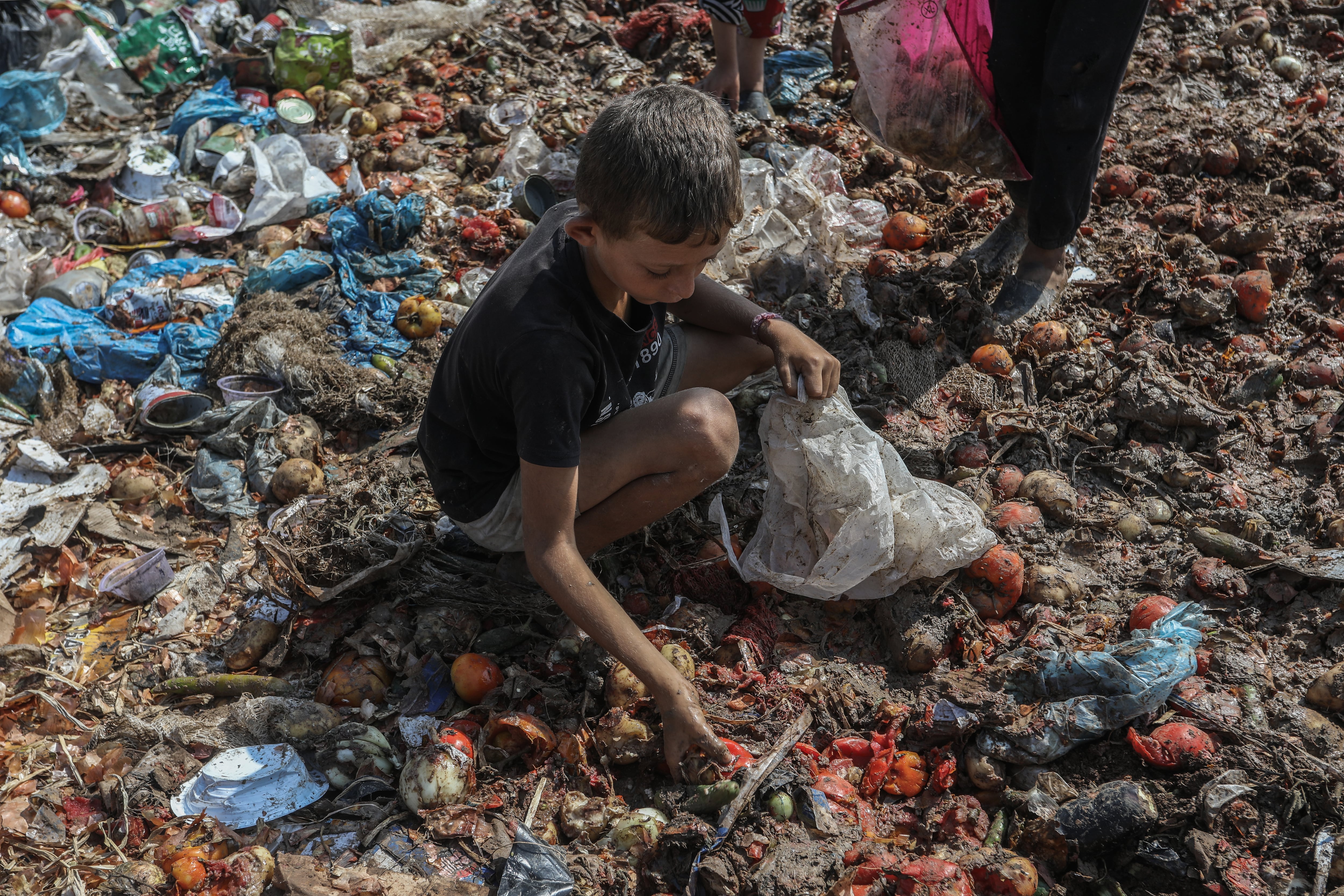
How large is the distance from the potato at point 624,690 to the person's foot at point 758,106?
3351mm

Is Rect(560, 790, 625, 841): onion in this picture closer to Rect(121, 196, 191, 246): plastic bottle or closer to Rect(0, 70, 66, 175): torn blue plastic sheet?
Rect(121, 196, 191, 246): plastic bottle

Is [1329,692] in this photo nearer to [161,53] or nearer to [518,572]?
[518,572]

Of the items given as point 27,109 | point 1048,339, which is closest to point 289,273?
point 27,109

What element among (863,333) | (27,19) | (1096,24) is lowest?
(863,333)

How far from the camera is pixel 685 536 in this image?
3.04m

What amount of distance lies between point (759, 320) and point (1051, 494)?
1156 millimetres

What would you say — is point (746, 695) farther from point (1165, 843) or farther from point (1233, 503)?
point (1233, 503)

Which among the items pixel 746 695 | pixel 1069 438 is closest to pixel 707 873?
pixel 746 695

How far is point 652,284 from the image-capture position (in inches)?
82.9

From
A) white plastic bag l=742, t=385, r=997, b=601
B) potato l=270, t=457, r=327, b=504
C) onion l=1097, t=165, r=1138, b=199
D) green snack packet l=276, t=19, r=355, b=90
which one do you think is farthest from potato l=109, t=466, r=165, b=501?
onion l=1097, t=165, r=1138, b=199

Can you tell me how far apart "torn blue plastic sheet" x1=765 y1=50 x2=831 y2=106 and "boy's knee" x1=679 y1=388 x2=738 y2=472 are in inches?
119

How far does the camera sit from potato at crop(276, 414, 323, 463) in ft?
11.6

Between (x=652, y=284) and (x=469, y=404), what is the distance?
26.3 inches

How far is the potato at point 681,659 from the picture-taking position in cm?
257
